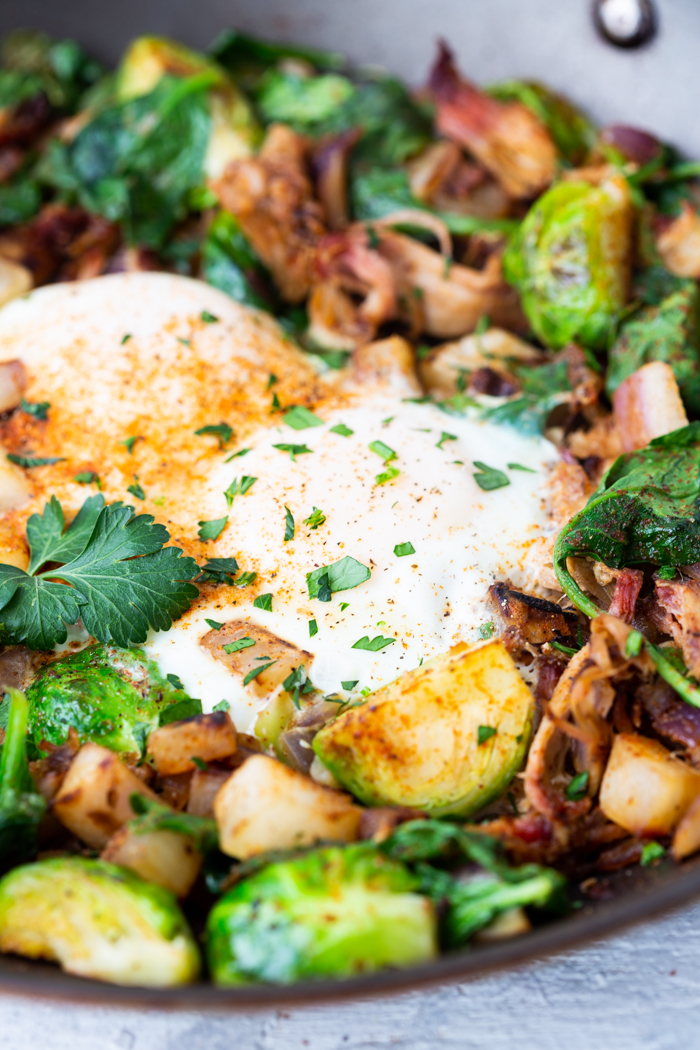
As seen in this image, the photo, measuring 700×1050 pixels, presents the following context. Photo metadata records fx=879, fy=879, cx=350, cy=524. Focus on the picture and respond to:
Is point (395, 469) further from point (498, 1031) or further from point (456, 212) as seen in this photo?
point (456, 212)

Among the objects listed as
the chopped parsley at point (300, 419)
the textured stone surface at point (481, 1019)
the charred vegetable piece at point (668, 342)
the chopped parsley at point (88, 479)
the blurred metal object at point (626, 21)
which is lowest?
the textured stone surface at point (481, 1019)

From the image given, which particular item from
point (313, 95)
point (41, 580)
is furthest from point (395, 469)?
point (313, 95)

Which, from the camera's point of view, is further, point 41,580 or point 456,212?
point 456,212

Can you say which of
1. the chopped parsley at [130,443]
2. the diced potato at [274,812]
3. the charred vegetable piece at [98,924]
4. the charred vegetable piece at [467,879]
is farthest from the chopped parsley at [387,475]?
the charred vegetable piece at [98,924]

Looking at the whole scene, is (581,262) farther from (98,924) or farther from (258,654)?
(98,924)

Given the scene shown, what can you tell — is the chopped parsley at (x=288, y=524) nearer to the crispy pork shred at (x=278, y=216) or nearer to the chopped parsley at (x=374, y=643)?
the chopped parsley at (x=374, y=643)

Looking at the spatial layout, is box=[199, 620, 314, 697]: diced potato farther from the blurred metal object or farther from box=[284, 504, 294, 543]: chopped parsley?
the blurred metal object
